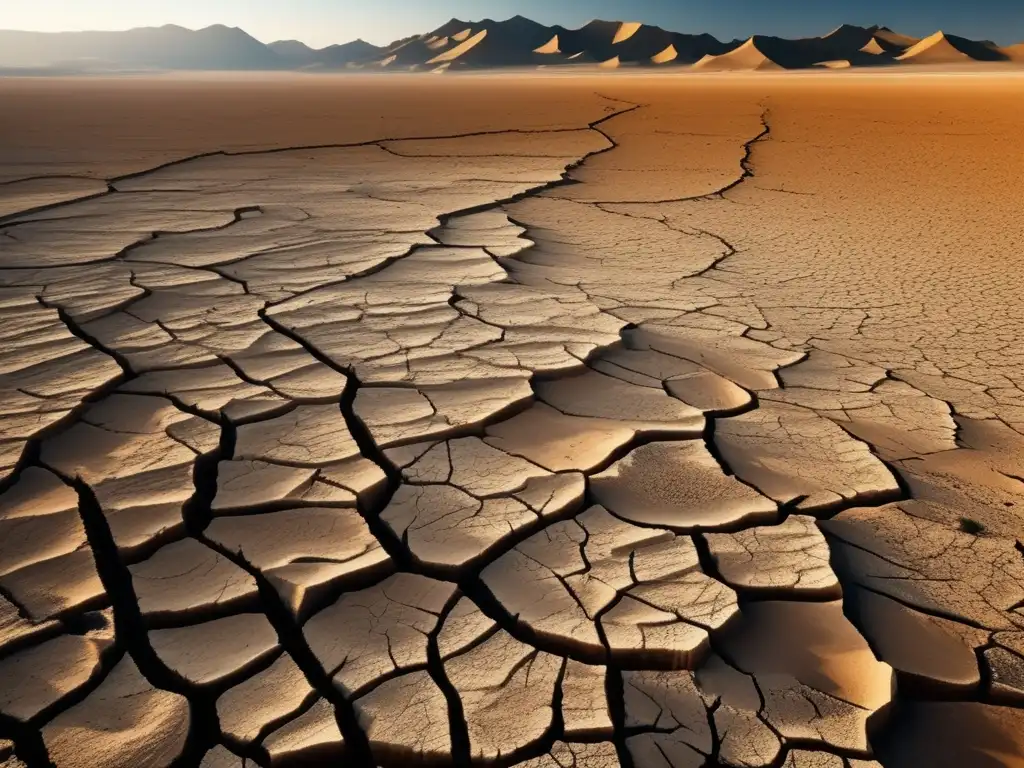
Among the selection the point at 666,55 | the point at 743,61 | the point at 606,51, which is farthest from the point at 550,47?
the point at 743,61

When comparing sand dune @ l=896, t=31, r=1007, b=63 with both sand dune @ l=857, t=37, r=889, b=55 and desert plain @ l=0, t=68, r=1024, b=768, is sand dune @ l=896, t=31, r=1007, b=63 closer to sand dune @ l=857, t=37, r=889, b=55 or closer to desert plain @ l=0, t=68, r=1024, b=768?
sand dune @ l=857, t=37, r=889, b=55

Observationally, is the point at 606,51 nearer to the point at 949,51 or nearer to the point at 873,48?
the point at 873,48

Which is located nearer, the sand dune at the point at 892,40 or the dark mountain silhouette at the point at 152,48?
the sand dune at the point at 892,40

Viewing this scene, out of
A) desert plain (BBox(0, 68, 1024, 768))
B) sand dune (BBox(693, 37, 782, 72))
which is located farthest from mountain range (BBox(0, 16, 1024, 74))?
desert plain (BBox(0, 68, 1024, 768))

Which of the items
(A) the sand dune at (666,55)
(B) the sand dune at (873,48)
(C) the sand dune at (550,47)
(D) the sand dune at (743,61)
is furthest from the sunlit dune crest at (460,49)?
(B) the sand dune at (873,48)

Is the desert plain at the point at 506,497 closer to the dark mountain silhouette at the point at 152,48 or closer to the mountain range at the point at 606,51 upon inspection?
the mountain range at the point at 606,51
